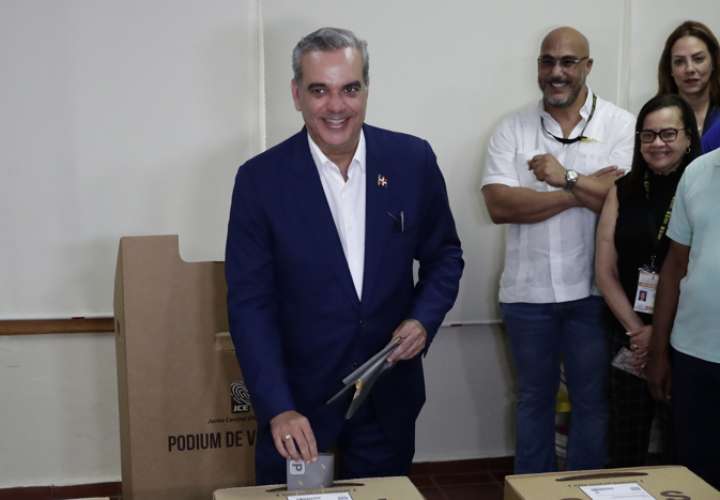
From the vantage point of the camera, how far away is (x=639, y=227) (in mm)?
2461

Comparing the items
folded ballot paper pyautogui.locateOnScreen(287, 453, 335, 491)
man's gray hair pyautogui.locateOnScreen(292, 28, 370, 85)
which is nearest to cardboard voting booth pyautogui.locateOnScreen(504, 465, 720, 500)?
folded ballot paper pyautogui.locateOnScreen(287, 453, 335, 491)

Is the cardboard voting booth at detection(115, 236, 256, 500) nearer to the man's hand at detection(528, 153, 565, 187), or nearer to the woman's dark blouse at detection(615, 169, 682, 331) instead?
the man's hand at detection(528, 153, 565, 187)

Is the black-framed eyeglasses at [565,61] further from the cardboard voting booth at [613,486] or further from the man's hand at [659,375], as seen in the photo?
the cardboard voting booth at [613,486]

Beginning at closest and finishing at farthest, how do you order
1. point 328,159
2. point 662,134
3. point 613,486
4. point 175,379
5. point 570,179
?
point 613,486 < point 328,159 < point 175,379 < point 662,134 < point 570,179

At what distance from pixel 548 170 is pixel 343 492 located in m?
1.52

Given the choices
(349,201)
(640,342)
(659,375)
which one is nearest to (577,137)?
(640,342)

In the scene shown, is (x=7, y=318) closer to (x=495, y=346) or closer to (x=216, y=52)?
(x=216, y=52)

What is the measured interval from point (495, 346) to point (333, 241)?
1.65 m

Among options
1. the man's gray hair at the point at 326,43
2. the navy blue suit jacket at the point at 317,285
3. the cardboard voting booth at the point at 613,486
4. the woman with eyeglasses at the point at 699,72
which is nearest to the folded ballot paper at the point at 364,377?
the navy blue suit jacket at the point at 317,285

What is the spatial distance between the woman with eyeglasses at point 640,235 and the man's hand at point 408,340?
919 mm

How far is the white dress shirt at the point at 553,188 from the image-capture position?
2.68 metres

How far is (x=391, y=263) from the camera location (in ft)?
6.15

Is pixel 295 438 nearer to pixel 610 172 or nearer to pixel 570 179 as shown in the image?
pixel 570 179

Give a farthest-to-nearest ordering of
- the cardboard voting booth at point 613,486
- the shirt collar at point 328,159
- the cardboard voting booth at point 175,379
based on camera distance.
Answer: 1. the cardboard voting booth at point 175,379
2. the shirt collar at point 328,159
3. the cardboard voting booth at point 613,486
